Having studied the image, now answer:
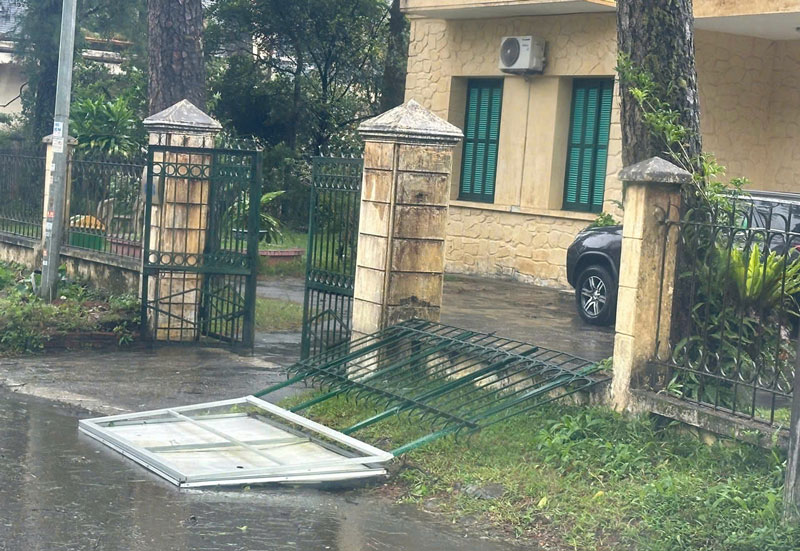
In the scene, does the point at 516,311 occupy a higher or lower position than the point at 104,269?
lower

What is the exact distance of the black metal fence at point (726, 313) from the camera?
279 inches

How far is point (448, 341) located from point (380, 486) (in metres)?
1.74

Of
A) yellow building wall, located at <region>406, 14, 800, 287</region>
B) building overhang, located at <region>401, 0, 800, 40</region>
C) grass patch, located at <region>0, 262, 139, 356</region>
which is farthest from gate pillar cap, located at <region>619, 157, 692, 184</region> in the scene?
yellow building wall, located at <region>406, 14, 800, 287</region>

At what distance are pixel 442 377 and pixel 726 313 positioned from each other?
207 cm

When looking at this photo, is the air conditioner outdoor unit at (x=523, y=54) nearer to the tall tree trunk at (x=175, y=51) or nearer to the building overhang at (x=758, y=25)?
the building overhang at (x=758, y=25)

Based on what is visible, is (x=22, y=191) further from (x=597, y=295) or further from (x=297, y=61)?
(x=297, y=61)

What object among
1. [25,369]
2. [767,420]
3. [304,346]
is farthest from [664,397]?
[25,369]

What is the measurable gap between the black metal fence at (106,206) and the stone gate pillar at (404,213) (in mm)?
3945

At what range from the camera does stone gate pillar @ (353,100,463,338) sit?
30.1ft

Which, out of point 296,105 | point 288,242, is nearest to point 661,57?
point 288,242

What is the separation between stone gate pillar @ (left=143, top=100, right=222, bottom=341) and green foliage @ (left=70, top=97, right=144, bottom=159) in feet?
20.9

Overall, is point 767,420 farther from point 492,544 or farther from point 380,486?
point 380,486

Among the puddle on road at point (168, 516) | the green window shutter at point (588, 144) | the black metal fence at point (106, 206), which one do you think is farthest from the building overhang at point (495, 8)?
the puddle on road at point (168, 516)

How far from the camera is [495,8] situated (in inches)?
707
